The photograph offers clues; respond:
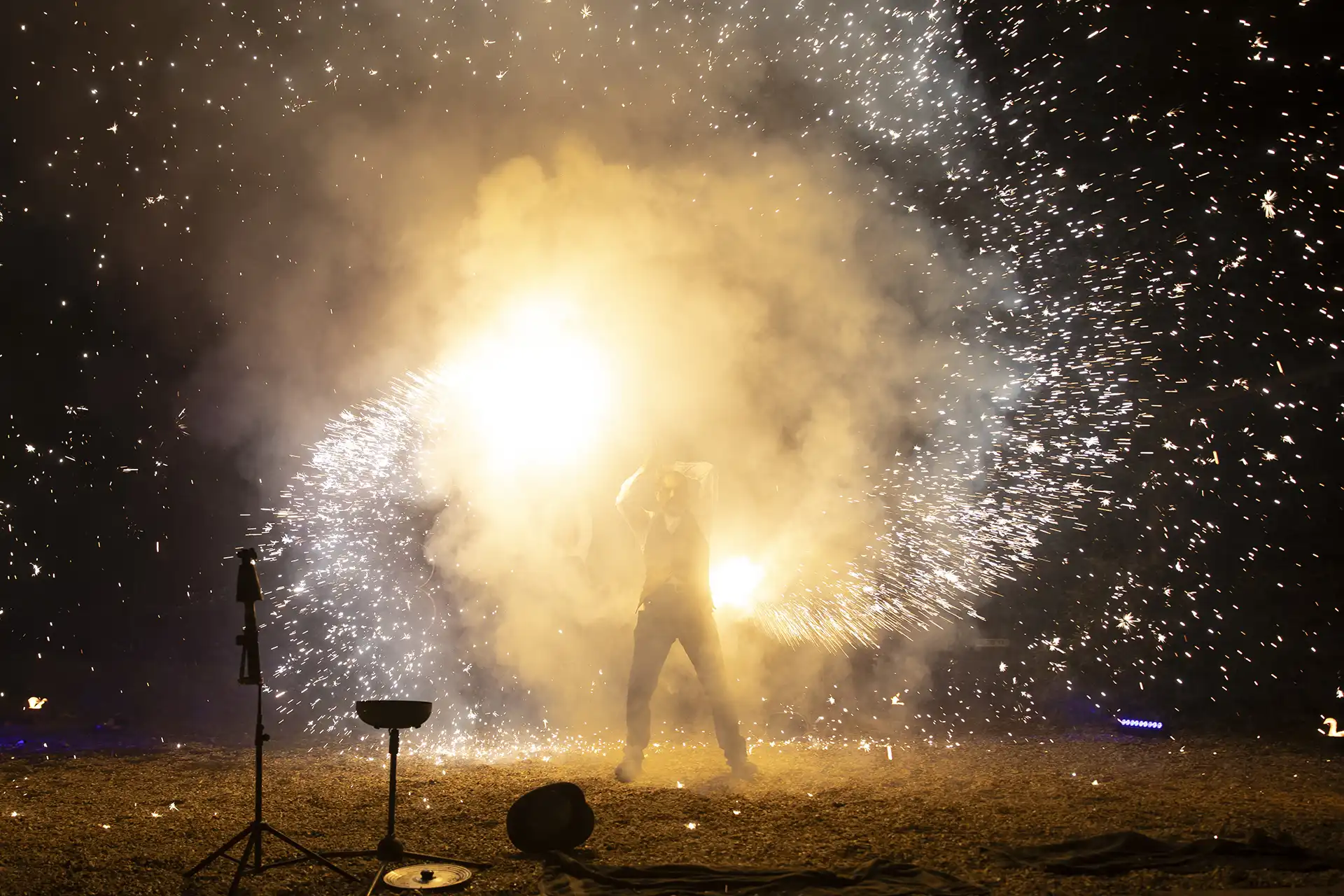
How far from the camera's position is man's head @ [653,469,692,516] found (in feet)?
25.5

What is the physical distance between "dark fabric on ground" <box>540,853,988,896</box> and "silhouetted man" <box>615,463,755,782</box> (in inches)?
109

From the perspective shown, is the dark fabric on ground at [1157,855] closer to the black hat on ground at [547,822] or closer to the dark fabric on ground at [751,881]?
the dark fabric on ground at [751,881]

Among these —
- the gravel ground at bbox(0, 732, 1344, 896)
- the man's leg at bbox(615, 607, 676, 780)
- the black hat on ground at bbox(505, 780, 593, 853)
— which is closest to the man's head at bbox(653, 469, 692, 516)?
the man's leg at bbox(615, 607, 676, 780)

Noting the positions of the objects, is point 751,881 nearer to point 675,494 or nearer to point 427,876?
point 427,876

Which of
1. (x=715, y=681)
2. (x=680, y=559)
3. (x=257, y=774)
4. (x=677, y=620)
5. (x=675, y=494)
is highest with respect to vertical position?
(x=675, y=494)

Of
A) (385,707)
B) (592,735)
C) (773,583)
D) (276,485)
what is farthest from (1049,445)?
(276,485)

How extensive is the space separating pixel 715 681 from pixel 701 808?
1.52 metres

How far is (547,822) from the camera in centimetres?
489

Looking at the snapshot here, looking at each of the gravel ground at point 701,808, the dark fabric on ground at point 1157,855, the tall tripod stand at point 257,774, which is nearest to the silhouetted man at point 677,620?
the gravel ground at point 701,808

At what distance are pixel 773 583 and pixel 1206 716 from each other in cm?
596

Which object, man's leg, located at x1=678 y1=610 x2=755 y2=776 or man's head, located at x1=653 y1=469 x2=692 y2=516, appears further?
man's head, located at x1=653 y1=469 x2=692 y2=516

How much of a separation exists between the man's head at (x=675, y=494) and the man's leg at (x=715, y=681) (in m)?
0.95

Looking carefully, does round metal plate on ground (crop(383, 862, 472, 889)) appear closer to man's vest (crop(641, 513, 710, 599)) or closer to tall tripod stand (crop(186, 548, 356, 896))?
tall tripod stand (crop(186, 548, 356, 896))

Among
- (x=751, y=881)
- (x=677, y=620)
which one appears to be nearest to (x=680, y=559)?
(x=677, y=620)
